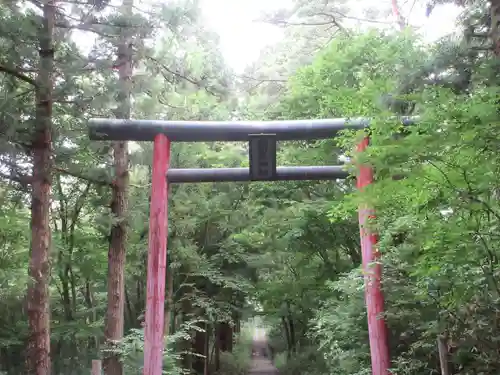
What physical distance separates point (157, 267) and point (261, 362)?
67.4 feet

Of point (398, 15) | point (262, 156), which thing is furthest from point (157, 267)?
point (398, 15)

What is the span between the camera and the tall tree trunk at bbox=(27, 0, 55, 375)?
20.2 ft

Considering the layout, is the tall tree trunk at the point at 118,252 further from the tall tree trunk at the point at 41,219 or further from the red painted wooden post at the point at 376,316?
the red painted wooden post at the point at 376,316

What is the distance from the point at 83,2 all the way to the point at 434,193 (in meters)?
5.55

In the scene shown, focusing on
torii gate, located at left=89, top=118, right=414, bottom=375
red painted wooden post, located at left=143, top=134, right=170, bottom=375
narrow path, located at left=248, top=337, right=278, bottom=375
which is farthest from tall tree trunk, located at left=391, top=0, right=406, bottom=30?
narrow path, located at left=248, top=337, right=278, bottom=375

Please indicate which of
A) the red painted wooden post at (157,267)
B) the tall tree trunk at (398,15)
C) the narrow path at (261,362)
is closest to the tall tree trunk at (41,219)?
the red painted wooden post at (157,267)

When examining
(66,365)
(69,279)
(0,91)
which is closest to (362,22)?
(0,91)

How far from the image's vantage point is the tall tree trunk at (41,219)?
20.2 ft

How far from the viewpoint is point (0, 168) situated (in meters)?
6.50

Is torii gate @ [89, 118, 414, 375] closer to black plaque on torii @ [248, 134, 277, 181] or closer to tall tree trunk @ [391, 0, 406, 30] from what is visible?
black plaque on torii @ [248, 134, 277, 181]

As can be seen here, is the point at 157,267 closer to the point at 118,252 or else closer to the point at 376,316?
the point at 118,252

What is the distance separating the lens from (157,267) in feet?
22.0

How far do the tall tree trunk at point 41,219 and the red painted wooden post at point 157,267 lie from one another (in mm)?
1336

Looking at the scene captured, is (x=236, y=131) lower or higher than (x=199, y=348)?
higher
